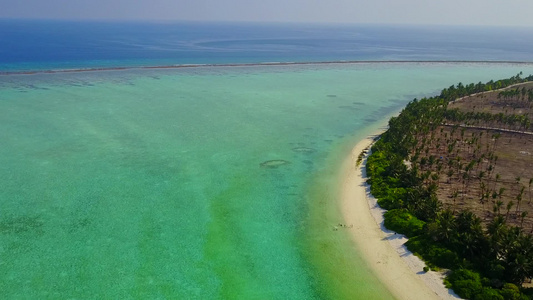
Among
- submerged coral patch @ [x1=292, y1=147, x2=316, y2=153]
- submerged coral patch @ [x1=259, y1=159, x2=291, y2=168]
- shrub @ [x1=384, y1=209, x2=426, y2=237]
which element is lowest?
shrub @ [x1=384, y1=209, x2=426, y2=237]

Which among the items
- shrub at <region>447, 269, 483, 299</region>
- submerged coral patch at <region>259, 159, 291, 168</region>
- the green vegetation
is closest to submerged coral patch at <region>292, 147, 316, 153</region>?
submerged coral patch at <region>259, 159, 291, 168</region>

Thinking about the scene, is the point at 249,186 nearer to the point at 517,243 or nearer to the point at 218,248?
the point at 218,248

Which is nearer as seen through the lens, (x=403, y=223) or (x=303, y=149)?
(x=403, y=223)

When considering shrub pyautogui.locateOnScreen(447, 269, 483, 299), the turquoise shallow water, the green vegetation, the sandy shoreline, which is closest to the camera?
shrub pyautogui.locateOnScreen(447, 269, 483, 299)

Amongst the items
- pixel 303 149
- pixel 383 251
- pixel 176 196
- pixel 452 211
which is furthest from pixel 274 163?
pixel 452 211

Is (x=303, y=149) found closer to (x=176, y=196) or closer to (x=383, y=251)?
(x=176, y=196)

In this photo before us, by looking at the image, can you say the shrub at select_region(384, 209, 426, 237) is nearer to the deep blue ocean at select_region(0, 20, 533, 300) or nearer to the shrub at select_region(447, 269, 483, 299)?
the deep blue ocean at select_region(0, 20, 533, 300)
